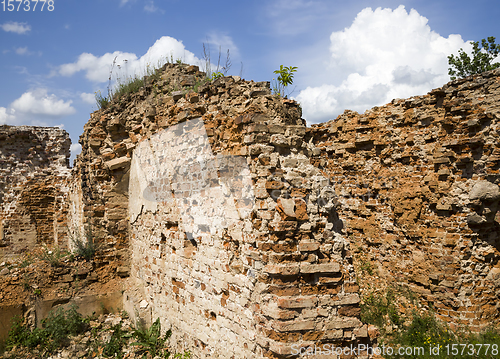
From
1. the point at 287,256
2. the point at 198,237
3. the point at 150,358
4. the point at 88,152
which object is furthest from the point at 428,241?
the point at 88,152

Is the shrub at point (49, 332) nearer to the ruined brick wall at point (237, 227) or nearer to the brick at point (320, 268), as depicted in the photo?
the ruined brick wall at point (237, 227)

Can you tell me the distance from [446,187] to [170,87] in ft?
17.3

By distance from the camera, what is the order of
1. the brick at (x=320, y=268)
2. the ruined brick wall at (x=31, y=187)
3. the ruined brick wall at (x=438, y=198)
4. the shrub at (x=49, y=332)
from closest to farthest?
the brick at (x=320, y=268) < the ruined brick wall at (x=438, y=198) < the shrub at (x=49, y=332) < the ruined brick wall at (x=31, y=187)

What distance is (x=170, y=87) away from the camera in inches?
221

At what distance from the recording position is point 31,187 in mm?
12594

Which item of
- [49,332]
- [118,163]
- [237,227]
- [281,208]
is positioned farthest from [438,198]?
[49,332]

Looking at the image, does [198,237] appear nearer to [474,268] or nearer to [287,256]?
[287,256]

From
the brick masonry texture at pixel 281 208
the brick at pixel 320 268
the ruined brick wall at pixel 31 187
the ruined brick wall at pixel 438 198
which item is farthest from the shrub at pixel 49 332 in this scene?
the ruined brick wall at pixel 31 187

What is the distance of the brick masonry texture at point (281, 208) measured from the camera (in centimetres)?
331

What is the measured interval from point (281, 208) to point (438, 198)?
3.98 metres

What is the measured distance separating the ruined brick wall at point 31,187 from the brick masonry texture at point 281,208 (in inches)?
249

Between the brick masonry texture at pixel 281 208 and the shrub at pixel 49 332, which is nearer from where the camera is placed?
the brick masonry texture at pixel 281 208

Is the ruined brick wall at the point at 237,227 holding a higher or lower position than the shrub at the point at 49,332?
higher

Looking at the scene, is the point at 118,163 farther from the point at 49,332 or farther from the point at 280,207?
the point at 280,207
